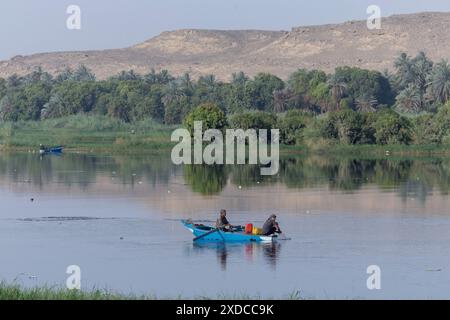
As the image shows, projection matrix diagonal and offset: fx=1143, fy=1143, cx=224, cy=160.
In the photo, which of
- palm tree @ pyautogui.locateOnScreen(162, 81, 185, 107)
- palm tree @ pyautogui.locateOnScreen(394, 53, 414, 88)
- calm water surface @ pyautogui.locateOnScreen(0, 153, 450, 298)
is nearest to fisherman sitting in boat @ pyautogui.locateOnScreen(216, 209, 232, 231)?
calm water surface @ pyautogui.locateOnScreen(0, 153, 450, 298)

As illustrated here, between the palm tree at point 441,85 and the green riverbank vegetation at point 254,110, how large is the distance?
11cm

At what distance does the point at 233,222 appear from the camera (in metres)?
37.8

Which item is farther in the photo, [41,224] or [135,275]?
[41,224]

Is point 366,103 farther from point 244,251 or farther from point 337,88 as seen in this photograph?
point 244,251

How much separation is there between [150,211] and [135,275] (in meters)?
14.4

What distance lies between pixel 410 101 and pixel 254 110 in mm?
16025

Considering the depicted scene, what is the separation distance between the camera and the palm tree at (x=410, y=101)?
369 ft

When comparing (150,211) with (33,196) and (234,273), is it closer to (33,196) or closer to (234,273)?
(33,196)

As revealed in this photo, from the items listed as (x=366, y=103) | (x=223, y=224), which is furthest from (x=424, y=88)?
(x=223, y=224)

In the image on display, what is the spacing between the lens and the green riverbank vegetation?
82.6 m

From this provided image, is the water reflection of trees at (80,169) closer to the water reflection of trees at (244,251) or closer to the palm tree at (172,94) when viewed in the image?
the water reflection of trees at (244,251)
